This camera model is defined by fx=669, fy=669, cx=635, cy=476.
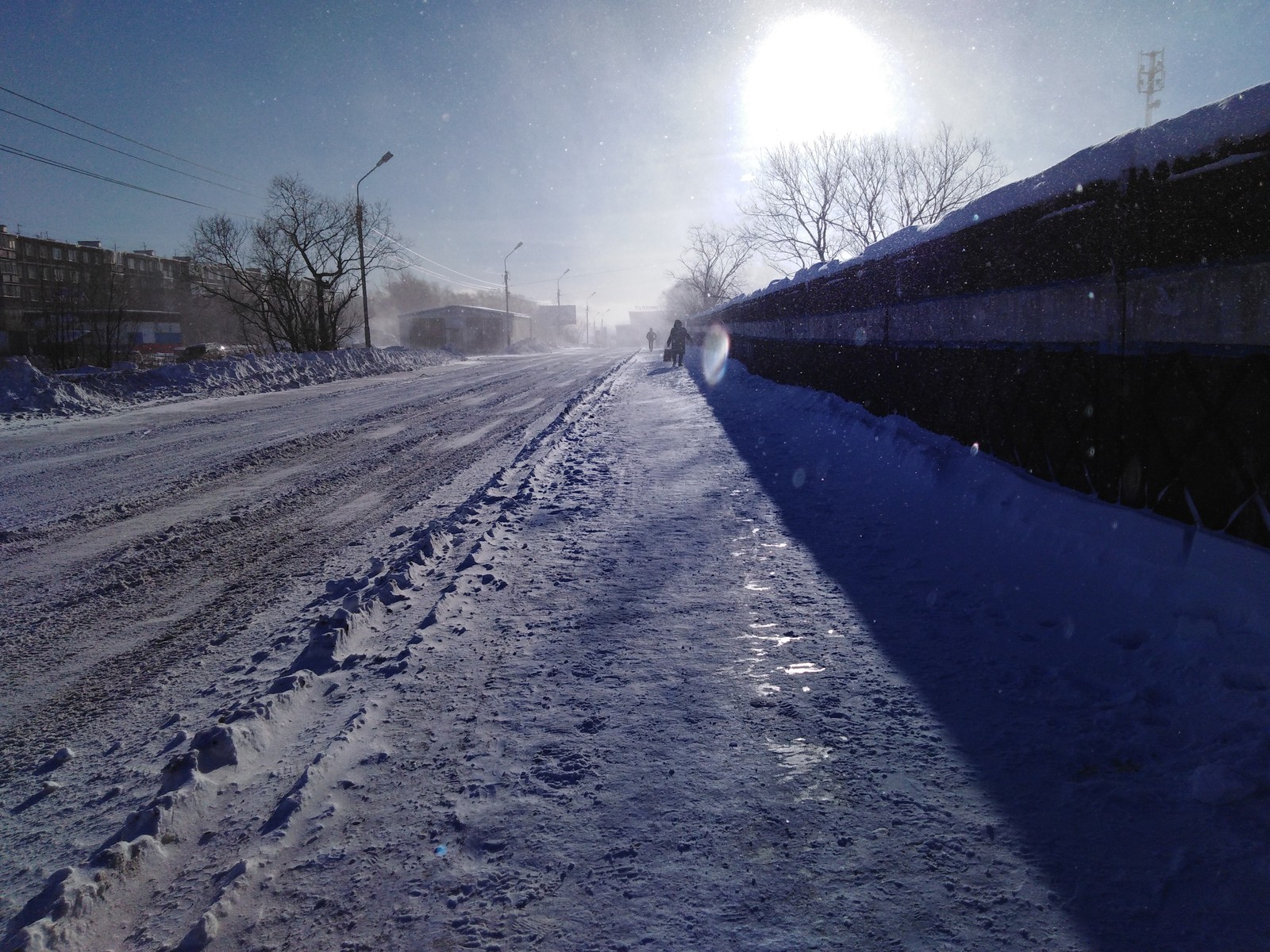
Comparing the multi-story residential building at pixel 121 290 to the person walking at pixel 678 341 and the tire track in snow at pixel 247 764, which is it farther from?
the tire track in snow at pixel 247 764

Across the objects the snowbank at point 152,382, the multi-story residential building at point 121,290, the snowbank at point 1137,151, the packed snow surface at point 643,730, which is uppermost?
the multi-story residential building at point 121,290

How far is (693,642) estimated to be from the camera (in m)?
3.41

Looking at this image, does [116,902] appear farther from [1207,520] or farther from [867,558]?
[1207,520]

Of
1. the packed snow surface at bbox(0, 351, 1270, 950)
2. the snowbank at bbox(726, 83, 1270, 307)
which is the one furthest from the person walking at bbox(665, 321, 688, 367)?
the packed snow surface at bbox(0, 351, 1270, 950)

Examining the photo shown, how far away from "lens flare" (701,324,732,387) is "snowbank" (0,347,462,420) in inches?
525

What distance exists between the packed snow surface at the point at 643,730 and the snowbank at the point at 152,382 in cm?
1076

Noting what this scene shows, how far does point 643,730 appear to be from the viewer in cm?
265

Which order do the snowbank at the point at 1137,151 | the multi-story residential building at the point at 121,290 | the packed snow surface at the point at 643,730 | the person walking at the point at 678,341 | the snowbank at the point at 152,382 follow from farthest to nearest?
the multi-story residential building at the point at 121,290, the person walking at the point at 678,341, the snowbank at the point at 152,382, the snowbank at the point at 1137,151, the packed snow surface at the point at 643,730

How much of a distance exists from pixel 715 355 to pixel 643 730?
2663 cm

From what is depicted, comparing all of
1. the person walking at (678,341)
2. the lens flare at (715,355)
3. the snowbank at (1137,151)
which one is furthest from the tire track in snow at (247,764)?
the person walking at (678,341)

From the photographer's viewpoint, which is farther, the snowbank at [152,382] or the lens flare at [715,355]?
the lens flare at [715,355]

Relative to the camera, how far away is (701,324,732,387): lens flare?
867 inches

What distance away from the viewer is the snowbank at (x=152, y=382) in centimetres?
1374

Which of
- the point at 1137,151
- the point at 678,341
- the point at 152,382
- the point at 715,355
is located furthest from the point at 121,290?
the point at 1137,151
